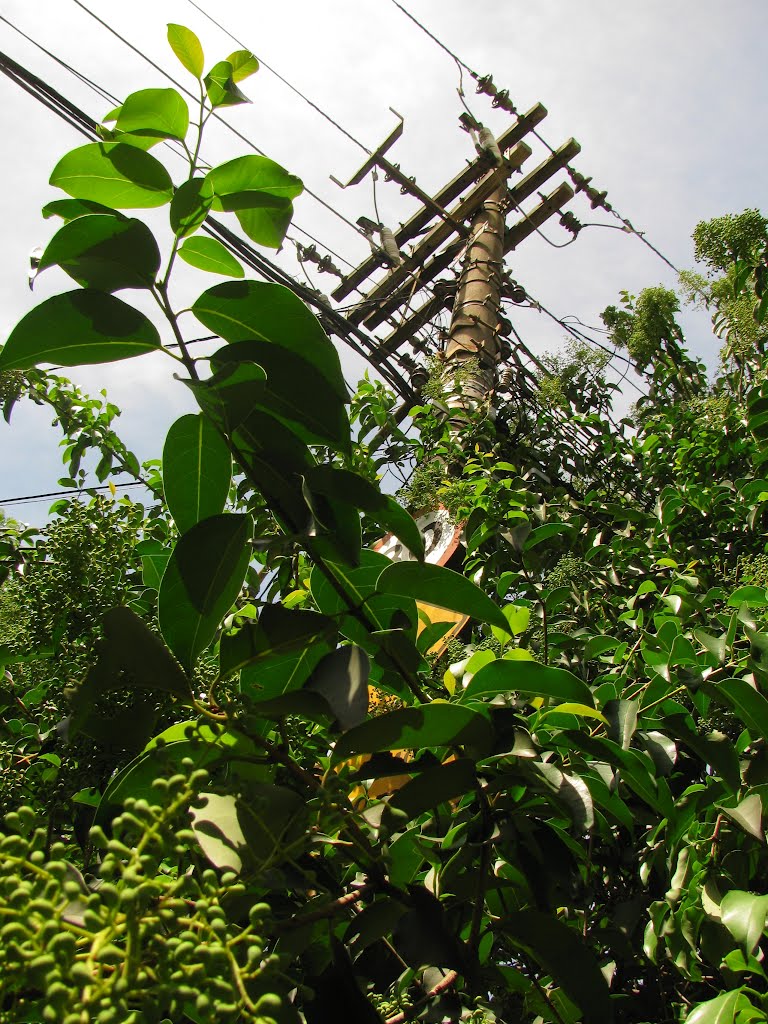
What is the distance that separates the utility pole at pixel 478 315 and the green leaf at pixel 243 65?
210 centimetres

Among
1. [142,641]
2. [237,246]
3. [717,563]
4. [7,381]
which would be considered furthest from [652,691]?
[237,246]

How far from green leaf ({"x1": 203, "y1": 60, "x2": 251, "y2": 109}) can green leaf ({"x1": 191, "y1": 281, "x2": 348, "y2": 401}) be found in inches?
13.5

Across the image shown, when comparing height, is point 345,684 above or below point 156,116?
below

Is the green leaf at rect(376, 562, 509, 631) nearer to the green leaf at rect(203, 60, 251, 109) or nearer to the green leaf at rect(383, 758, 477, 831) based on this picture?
the green leaf at rect(383, 758, 477, 831)

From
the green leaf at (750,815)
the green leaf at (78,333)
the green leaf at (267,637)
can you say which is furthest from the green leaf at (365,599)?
the green leaf at (750,815)

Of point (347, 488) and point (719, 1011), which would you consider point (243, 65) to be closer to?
point (347, 488)

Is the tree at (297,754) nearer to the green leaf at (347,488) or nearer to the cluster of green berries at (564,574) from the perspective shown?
the green leaf at (347,488)

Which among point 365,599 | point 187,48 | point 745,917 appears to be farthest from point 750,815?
point 187,48

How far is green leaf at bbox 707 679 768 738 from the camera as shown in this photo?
3.42 feet

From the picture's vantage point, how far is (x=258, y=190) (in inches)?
42.7

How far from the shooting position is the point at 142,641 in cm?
86

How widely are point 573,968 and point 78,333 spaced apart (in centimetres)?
94

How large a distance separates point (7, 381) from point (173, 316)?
1170 millimetres

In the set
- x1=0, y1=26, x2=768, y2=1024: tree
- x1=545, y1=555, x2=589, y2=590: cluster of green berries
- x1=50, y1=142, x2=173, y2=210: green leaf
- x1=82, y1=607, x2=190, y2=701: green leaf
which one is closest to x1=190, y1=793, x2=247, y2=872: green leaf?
x1=0, y1=26, x2=768, y2=1024: tree
